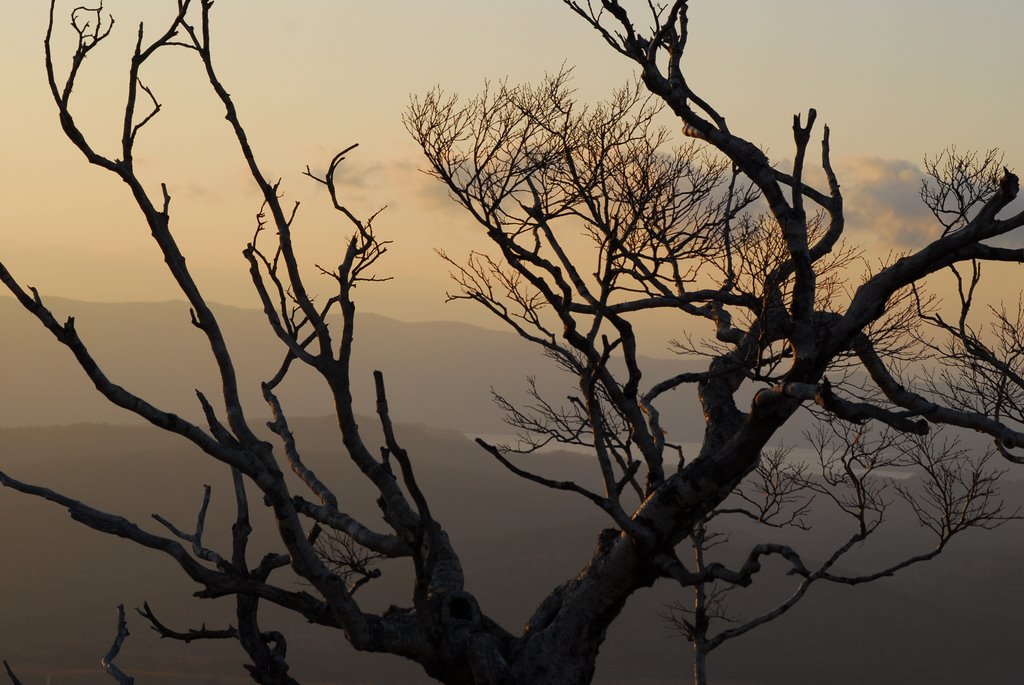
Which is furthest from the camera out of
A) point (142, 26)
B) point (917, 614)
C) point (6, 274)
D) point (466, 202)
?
point (917, 614)

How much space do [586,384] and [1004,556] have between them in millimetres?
92644

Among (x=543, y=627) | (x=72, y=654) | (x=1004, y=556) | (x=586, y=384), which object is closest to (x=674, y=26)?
(x=586, y=384)

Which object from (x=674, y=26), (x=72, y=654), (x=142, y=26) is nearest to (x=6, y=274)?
(x=142, y=26)

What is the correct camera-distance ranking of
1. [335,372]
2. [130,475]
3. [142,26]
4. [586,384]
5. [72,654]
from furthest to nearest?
[130,475] < [72,654] < [586,384] < [335,372] < [142,26]

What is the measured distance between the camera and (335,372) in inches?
260

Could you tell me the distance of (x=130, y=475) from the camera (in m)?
98.6

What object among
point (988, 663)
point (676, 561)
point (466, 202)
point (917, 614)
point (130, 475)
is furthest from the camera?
point (130, 475)

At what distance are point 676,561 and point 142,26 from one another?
16.2ft

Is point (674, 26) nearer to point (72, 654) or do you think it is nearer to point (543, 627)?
point (543, 627)

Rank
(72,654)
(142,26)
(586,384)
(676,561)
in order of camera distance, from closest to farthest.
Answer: (142,26) → (676,561) → (586,384) → (72,654)

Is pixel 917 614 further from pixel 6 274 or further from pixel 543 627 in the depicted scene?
pixel 6 274

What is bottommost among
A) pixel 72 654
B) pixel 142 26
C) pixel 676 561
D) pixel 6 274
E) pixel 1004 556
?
pixel 6 274

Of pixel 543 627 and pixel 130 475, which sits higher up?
pixel 130 475

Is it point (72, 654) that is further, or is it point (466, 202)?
point (72, 654)
